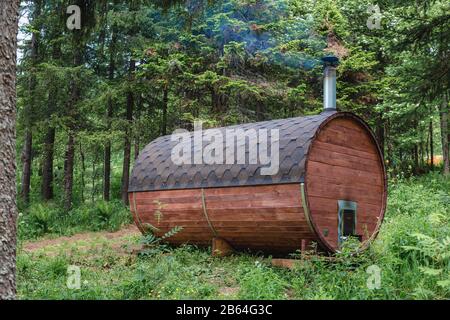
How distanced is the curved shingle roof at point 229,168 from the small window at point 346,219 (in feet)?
4.39

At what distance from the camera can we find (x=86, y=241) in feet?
42.6

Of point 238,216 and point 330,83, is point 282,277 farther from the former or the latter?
point 330,83

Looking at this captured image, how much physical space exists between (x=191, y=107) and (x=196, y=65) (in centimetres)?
166

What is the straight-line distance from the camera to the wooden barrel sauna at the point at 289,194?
25.4ft

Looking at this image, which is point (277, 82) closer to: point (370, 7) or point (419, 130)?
point (370, 7)

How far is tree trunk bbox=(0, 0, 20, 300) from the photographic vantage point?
503cm

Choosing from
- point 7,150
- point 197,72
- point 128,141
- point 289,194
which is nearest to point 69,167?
point 128,141

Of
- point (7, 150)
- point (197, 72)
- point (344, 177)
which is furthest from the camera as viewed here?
point (197, 72)

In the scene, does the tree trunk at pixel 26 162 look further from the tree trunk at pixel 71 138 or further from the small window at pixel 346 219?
the small window at pixel 346 219

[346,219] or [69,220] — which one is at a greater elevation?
[346,219]

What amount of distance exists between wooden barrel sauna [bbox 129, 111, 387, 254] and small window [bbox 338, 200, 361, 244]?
0.02 m

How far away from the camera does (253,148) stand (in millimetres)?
8602

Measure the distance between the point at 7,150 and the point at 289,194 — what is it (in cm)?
438

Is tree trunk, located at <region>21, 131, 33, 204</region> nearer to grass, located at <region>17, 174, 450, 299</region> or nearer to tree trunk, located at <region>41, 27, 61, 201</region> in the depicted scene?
tree trunk, located at <region>41, 27, 61, 201</region>
